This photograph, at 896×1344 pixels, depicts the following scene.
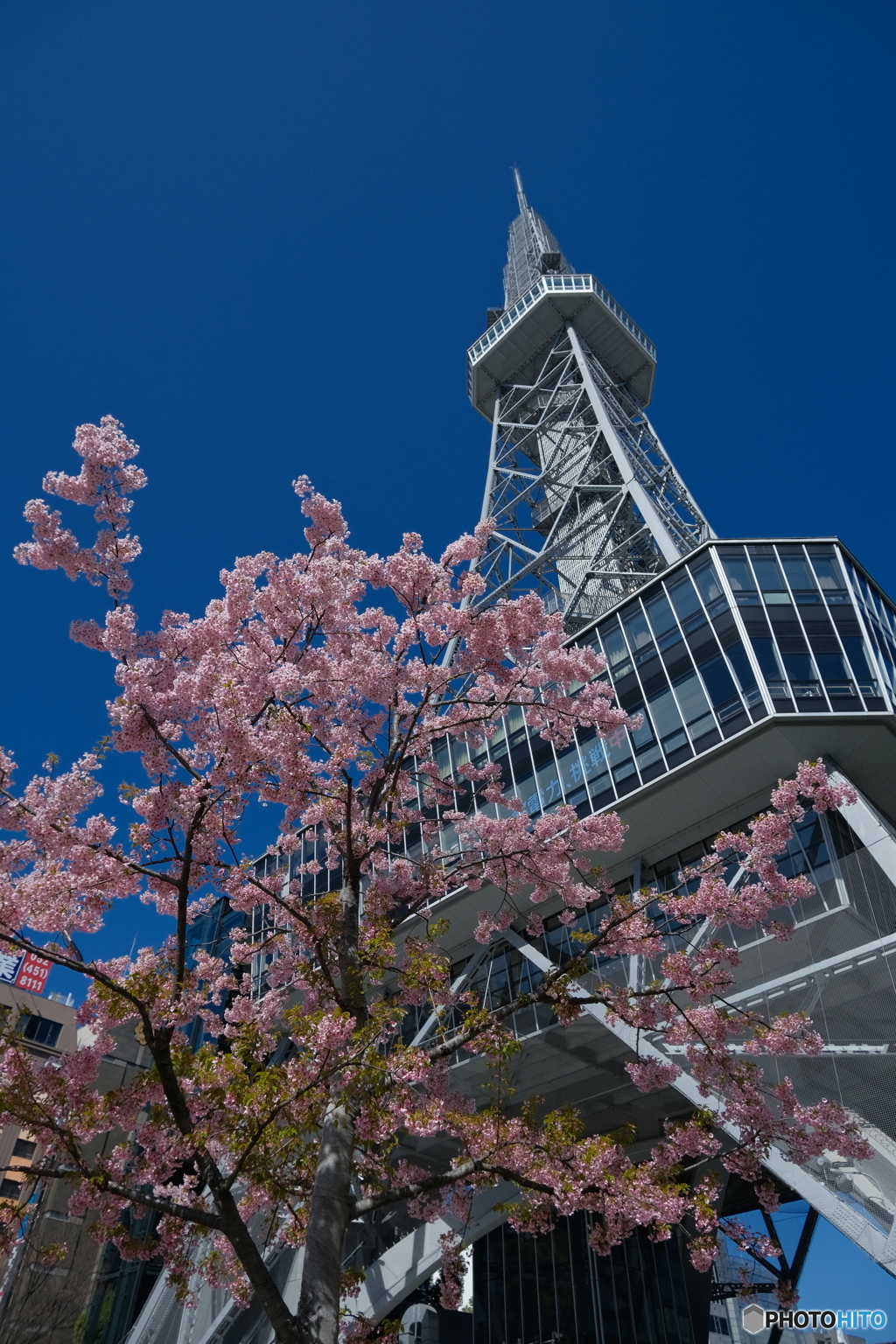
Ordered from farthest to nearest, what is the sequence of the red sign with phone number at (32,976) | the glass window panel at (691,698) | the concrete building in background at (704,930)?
the red sign with phone number at (32,976), the glass window panel at (691,698), the concrete building in background at (704,930)

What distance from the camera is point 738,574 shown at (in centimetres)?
2572

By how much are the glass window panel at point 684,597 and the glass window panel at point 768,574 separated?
6.21ft

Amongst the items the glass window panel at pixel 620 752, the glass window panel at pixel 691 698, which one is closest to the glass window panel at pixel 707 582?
the glass window panel at pixel 691 698

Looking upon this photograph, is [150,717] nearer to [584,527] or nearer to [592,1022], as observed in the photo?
[592,1022]

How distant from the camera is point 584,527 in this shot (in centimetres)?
4769

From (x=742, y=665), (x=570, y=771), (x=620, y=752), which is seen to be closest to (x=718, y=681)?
(x=742, y=665)

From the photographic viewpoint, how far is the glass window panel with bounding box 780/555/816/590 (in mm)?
25328

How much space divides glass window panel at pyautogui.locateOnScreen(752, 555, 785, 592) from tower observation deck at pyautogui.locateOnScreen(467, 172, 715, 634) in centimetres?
876

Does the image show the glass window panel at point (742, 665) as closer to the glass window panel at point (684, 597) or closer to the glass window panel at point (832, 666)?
the glass window panel at point (832, 666)

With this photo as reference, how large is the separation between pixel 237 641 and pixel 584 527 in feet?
129

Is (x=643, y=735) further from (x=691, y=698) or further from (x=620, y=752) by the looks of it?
(x=691, y=698)

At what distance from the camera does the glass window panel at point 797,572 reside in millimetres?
25328

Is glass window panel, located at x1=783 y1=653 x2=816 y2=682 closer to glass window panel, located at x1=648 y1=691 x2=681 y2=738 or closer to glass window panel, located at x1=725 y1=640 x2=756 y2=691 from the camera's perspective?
glass window panel, located at x1=725 y1=640 x2=756 y2=691

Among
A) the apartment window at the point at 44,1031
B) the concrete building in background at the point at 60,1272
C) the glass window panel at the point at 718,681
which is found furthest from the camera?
the apartment window at the point at 44,1031
